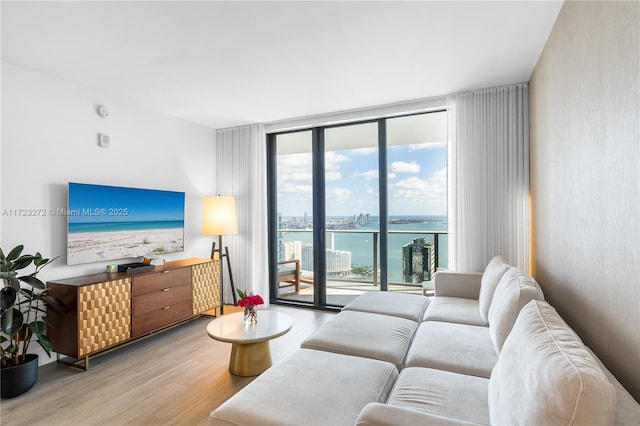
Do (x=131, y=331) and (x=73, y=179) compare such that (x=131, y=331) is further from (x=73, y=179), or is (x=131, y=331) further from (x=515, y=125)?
(x=515, y=125)

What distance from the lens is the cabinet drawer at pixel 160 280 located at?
10.5 feet

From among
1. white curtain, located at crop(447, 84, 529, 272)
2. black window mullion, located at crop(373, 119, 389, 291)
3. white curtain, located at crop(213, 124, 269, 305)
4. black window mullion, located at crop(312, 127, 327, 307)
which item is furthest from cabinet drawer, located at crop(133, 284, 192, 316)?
white curtain, located at crop(447, 84, 529, 272)

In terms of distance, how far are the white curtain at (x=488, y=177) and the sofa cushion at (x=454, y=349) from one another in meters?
1.35

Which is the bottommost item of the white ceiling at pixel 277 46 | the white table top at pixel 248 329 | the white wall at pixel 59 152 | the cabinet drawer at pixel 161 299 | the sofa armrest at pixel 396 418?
the white table top at pixel 248 329

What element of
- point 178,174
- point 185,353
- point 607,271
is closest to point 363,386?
point 607,271

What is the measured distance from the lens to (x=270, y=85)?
10.8 ft

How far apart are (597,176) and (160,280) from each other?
143 inches

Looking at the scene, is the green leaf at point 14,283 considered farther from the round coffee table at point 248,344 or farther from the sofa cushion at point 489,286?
the sofa cushion at point 489,286

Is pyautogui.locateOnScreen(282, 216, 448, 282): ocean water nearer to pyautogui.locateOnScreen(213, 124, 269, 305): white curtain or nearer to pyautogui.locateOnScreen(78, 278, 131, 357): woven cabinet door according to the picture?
pyautogui.locateOnScreen(213, 124, 269, 305): white curtain

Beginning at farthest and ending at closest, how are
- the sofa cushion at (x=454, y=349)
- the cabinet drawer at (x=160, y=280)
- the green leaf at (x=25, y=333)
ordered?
the cabinet drawer at (x=160, y=280)
the green leaf at (x=25, y=333)
the sofa cushion at (x=454, y=349)

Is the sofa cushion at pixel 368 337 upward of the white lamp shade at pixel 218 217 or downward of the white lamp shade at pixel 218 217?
downward

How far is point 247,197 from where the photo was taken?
4.78m

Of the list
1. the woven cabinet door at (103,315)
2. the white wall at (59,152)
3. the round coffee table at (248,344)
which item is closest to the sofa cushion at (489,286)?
the round coffee table at (248,344)

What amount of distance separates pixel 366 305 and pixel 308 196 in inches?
84.5
